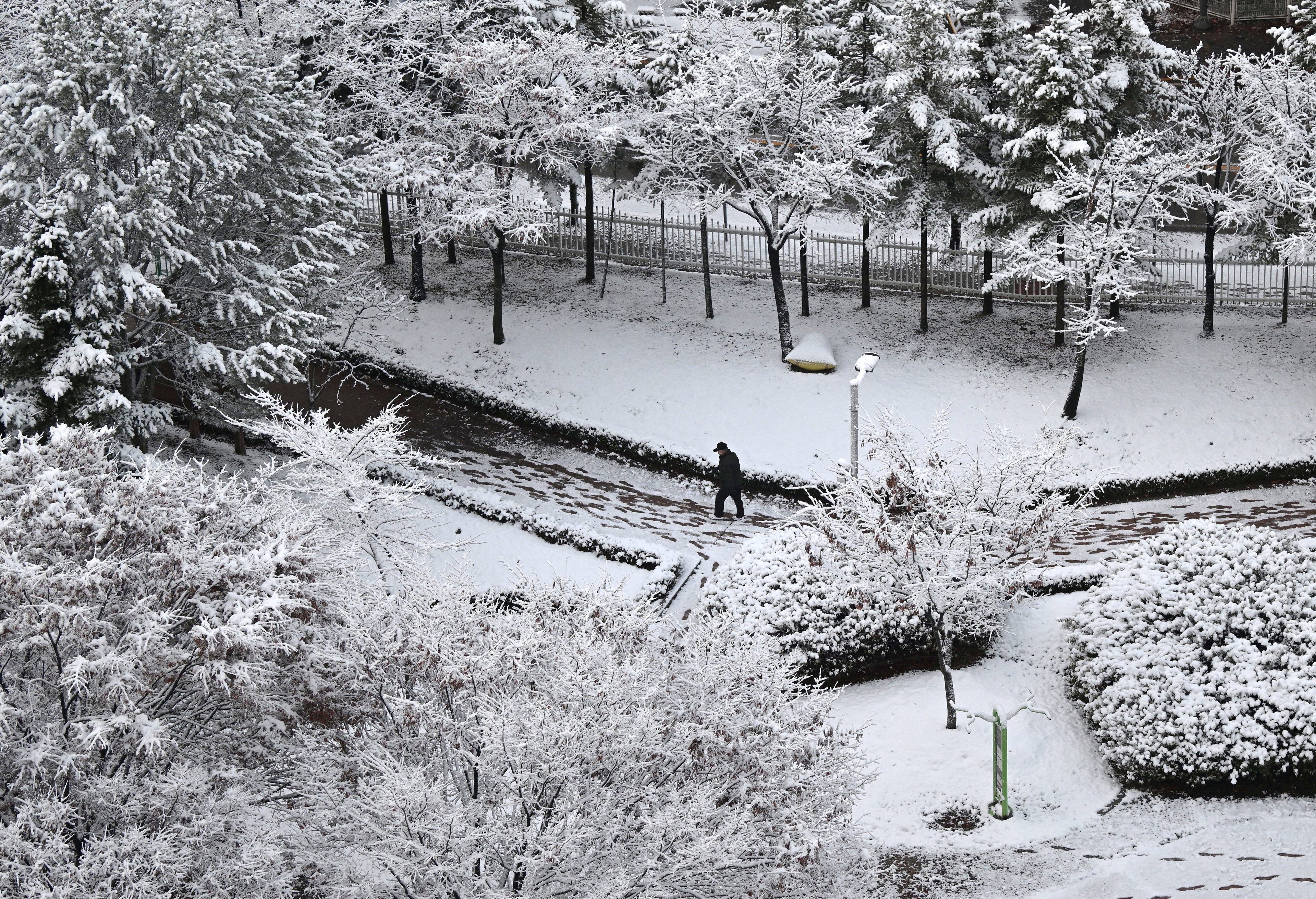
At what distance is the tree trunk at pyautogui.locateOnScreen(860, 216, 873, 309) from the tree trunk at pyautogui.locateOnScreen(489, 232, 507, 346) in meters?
8.67

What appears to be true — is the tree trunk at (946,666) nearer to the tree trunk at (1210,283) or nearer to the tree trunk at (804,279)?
the tree trunk at (804,279)

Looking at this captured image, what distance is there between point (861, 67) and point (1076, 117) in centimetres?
625

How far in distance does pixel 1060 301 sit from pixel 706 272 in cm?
831

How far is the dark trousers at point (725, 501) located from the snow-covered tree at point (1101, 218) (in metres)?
7.72

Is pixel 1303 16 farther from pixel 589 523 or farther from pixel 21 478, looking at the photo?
pixel 21 478

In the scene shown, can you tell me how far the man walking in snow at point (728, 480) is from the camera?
24.2m

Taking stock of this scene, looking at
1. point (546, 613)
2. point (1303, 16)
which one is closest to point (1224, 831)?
point (546, 613)

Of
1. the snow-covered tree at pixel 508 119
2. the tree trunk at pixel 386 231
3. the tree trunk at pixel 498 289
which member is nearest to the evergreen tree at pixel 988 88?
the snow-covered tree at pixel 508 119

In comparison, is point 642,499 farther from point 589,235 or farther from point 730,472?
point 589,235

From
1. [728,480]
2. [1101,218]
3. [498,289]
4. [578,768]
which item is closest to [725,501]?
[728,480]

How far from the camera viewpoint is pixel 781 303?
30.1 meters

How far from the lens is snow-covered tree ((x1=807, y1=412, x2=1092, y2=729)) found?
17.5 metres

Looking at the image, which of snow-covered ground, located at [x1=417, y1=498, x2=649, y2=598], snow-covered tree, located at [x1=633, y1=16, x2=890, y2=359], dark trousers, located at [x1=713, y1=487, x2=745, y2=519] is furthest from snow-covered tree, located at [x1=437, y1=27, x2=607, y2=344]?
dark trousers, located at [x1=713, y1=487, x2=745, y2=519]

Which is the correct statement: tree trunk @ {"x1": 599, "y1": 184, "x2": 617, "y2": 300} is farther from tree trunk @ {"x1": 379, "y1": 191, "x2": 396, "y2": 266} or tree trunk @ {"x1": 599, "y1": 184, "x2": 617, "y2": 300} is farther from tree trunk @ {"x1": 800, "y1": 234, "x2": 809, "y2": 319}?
tree trunk @ {"x1": 379, "y1": 191, "x2": 396, "y2": 266}
